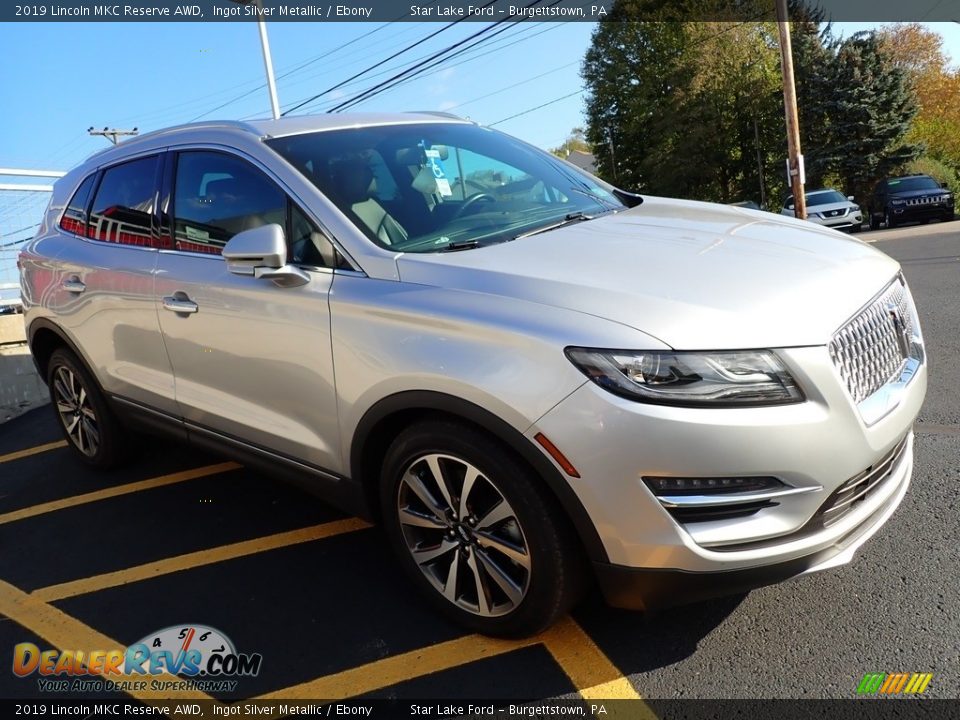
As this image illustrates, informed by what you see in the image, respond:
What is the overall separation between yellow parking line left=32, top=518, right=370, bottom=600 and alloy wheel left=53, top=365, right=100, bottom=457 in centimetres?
134

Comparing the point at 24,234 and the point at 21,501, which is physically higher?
the point at 24,234

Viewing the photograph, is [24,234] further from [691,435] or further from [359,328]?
[691,435]

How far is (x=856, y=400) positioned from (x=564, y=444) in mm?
860

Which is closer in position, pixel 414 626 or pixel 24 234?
pixel 414 626

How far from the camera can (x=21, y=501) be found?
451 cm

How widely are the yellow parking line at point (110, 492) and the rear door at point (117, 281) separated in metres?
0.64

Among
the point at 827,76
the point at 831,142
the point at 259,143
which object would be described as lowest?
the point at 831,142

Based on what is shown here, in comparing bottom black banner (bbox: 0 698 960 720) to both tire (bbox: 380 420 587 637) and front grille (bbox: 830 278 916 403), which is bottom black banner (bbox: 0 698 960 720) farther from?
front grille (bbox: 830 278 916 403)

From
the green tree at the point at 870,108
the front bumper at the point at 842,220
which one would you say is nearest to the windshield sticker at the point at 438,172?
the front bumper at the point at 842,220

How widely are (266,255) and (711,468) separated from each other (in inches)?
66.0

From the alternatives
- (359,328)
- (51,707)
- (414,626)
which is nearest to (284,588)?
(414,626)

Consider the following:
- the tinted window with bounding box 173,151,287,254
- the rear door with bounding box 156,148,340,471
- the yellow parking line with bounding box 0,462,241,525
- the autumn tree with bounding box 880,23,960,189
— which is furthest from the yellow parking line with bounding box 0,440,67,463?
the autumn tree with bounding box 880,23,960,189

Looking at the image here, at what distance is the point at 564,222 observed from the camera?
3.00 metres

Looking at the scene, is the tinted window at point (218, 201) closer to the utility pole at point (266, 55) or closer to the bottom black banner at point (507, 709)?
the bottom black banner at point (507, 709)
